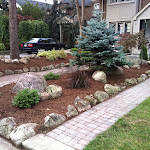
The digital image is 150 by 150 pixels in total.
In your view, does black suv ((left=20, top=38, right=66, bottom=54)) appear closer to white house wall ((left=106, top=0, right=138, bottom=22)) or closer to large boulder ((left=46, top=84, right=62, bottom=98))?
white house wall ((left=106, top=0, right=138, bottom=22))

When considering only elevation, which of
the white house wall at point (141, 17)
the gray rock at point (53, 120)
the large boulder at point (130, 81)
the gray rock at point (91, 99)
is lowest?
the gray rock at point (53, 120)

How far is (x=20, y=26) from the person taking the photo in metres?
20.1

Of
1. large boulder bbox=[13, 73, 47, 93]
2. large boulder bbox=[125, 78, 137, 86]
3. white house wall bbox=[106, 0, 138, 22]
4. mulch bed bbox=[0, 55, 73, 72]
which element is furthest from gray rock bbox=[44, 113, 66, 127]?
white house wall bbox=[106, 0, 138, 22]

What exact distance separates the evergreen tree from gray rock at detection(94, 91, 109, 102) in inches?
65.0

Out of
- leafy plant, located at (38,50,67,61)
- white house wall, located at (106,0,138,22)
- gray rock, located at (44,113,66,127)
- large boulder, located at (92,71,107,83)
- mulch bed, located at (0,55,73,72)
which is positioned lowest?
gray rock, located at (44,113,66,127)

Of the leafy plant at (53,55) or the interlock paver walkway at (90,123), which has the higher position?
the leafy plant at (53,55)

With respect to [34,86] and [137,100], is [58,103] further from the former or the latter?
[137,100]

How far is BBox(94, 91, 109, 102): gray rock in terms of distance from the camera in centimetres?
568

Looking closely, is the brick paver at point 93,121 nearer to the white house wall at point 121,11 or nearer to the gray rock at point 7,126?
the gray rock at point 7,126

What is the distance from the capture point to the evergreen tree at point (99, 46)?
7.28 meters

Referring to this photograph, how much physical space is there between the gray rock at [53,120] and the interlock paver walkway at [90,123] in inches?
4.7

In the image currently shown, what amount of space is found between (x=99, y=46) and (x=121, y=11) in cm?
1069

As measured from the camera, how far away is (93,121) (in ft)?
14.3

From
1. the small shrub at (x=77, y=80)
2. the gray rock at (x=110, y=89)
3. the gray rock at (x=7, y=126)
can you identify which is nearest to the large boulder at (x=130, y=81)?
the gray rock at (x=110, y=89)
